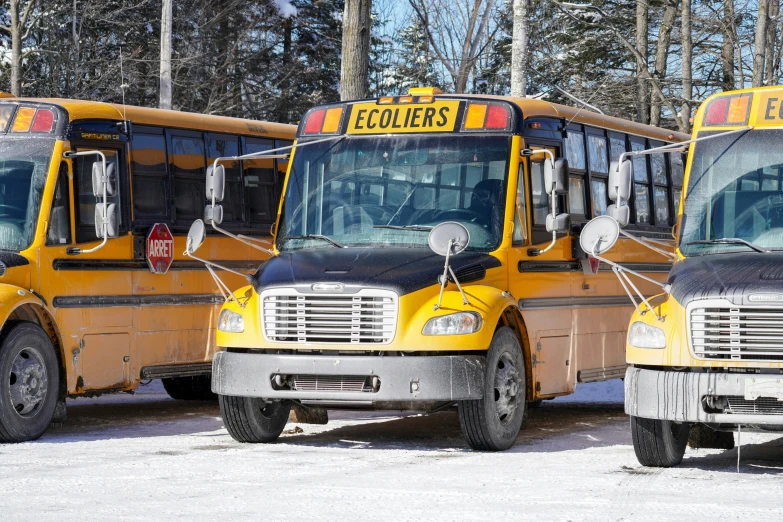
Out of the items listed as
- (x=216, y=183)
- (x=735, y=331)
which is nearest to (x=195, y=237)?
(x=216, y=183)

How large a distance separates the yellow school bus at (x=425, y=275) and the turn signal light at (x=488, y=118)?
12mm

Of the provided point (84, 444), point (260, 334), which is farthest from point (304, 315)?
point (84, 444)

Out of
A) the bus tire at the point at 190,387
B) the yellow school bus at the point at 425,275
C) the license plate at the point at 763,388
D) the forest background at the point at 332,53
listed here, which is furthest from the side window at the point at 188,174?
the forest background at the point at 332,53

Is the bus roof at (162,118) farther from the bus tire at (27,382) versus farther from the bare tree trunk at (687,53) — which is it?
the bare tree trunk at (687,53)

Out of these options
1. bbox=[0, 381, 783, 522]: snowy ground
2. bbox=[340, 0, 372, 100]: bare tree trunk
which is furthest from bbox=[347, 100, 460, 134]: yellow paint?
bbox=[340, 0, 372, 100]: bare tree trunk

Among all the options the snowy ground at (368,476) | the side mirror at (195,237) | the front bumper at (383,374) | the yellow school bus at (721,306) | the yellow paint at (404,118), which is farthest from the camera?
the yellow paint at (404,118)

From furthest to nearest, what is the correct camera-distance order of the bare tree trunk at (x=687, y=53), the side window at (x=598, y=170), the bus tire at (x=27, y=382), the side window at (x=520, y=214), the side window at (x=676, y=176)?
the bare tree trunk at (x=687, y=53)
the side window at (x=676, y=176)
the side window at (x=598, y=170)
the side window at (x=520, y=214)
the bus tire at (x=27, y=382)

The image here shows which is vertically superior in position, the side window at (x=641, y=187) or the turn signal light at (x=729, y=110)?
the turn signal light at (x=729, y=110)

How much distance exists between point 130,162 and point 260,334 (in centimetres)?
304

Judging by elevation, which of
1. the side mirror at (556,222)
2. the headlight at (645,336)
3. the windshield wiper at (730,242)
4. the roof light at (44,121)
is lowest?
the headlight at (645,336)

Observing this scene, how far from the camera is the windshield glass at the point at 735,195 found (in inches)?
395

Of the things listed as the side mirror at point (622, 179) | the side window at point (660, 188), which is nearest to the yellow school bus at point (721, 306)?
the side mirror at point (622, 179)

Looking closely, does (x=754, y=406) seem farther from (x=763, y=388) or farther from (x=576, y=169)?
(x=576, y=169)

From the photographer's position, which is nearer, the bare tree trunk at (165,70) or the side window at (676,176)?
the side window at (676,176)
